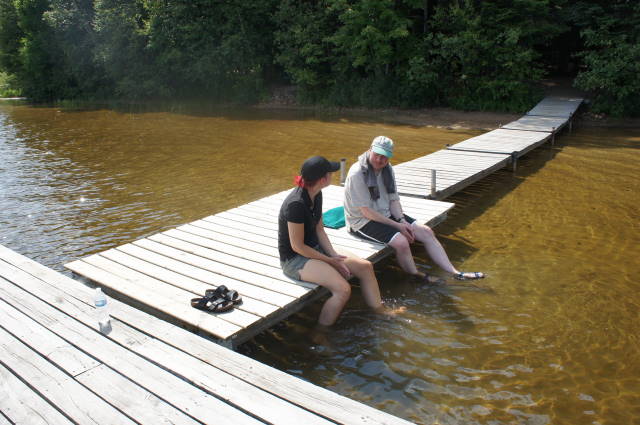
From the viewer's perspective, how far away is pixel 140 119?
2127 centimetres

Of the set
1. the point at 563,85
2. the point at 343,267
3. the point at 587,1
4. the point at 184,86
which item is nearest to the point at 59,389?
the point at 343,267

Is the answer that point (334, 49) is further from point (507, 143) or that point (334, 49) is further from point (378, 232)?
point (378, 232)

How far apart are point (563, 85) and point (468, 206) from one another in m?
17.1

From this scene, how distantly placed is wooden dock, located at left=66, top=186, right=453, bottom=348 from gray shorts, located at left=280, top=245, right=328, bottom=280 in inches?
2.4

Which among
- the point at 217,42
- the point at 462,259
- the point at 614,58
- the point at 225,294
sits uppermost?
the point at 217,42

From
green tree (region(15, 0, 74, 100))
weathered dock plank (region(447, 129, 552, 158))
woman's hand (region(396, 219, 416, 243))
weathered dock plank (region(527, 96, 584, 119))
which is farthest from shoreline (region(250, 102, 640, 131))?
green tree (region(15, 0, 74, 100))

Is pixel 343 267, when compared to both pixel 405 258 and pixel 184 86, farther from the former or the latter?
pixel 184 86

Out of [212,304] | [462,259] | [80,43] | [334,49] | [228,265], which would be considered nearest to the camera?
[212,304]

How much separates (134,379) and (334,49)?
20647 millimetres

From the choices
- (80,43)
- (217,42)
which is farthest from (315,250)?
(80,43)

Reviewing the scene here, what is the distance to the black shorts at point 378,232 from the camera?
5.46 m

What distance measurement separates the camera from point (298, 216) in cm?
426

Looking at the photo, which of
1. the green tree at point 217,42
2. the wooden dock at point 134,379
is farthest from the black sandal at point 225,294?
the green tree at point 217,42

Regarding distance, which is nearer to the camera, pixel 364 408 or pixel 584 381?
pixel 364 408
